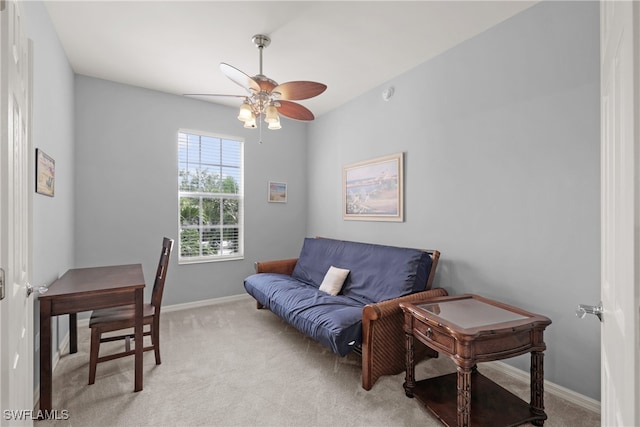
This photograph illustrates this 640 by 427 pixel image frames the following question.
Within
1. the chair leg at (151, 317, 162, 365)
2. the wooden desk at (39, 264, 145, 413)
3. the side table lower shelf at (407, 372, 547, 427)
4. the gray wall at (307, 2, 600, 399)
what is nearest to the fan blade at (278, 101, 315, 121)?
the gray wall at (307, 2, 600, 399)

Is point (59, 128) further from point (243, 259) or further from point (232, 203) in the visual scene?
point (243, 259)

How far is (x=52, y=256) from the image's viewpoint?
8.14ft

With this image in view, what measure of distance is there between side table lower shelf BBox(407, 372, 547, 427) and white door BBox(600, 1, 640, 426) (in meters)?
0.91

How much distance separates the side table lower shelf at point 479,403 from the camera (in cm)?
179

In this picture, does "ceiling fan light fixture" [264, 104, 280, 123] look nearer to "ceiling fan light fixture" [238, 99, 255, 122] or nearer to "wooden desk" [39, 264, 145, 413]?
"ceiling fan light fixture" [238, 99, 255, 122]

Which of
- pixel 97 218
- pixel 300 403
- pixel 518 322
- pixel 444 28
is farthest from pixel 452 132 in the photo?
pixel 97 218

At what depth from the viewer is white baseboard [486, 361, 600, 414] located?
196cm

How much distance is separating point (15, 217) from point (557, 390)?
3097 mm

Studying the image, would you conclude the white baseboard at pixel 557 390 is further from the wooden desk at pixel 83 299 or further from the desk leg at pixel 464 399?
the wooden desk at pixel 83 299

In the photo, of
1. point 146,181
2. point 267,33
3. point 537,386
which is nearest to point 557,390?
point 537,386

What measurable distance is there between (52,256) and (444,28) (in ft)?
Answer: 12.0

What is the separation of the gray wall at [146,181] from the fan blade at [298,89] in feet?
6.95

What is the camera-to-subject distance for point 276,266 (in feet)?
13.3

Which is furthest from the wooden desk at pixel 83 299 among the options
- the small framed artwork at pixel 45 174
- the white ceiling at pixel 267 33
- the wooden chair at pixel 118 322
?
the white ceiling at pixel 267 33
